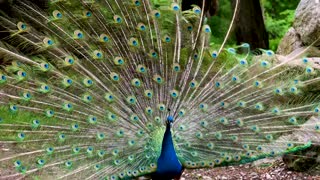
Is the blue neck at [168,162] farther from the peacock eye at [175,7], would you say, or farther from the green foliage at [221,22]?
the green foliage at [221,22]

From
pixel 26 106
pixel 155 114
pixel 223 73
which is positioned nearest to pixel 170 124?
pixel 155 114

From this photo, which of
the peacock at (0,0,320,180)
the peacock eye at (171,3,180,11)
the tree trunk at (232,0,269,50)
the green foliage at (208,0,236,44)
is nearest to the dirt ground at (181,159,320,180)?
the peacock at (0,0,320,180)

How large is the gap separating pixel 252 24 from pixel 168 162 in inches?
257

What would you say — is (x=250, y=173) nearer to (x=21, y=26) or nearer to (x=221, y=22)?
(x=21, y=26)

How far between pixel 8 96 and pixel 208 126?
1750 mm

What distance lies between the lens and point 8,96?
4848 mm

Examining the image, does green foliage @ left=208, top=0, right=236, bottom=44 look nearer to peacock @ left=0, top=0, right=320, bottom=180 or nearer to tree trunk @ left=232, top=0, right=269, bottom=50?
tree trunk @ left=232, top=0, right=269, bottom=50

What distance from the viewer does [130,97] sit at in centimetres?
498

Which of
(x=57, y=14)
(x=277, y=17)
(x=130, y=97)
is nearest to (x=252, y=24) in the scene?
(x=277, y=17)

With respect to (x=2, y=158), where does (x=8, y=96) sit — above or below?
above

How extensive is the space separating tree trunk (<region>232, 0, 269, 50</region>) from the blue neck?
6.22 meters

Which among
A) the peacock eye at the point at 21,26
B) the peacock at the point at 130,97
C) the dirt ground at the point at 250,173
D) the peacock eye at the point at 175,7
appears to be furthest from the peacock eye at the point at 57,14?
the dirt ground at the point at 250,173

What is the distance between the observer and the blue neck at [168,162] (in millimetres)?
4855

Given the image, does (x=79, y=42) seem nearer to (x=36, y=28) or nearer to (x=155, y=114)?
(x=36, y=28)
